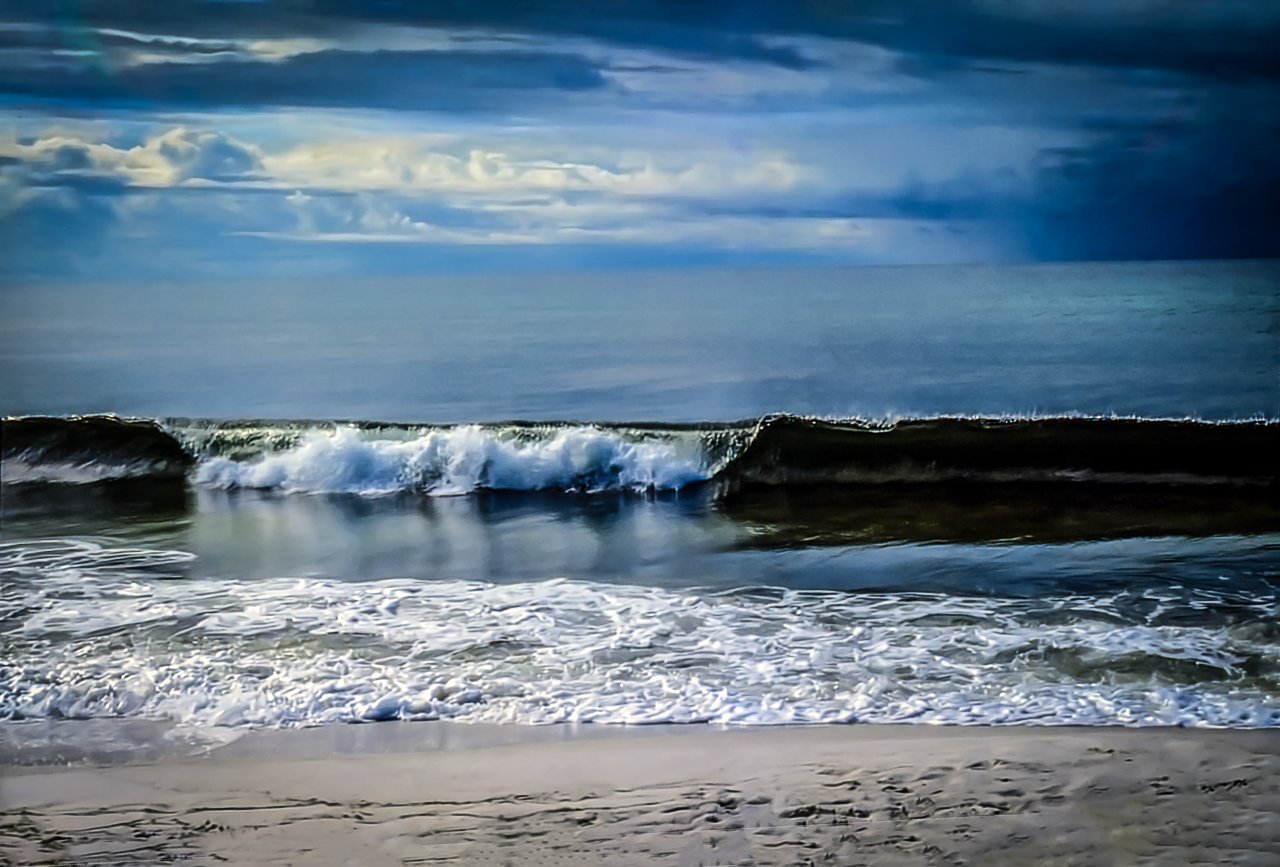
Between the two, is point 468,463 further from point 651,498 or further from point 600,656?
point 600,656

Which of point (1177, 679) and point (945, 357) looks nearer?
point (1177, 679)

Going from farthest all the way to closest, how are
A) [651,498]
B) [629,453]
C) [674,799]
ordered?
[629,453]
[651,498]
[674,799]

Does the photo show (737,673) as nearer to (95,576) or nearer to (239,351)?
(95,576)

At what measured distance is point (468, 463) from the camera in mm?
4168

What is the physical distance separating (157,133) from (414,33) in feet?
2.90

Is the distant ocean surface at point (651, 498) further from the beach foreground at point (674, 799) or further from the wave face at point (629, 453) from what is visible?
the beach foreground at point (674, 799)

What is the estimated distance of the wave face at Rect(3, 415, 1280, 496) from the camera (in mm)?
3934

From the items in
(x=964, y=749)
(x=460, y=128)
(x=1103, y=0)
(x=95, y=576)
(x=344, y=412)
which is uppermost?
(x=1103, y=0)

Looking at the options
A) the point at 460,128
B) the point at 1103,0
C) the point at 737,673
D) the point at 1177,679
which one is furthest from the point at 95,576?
the point at 1103,0

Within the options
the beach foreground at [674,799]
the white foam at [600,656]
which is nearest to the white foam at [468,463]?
the white foam at [600,656]

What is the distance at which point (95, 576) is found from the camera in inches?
121

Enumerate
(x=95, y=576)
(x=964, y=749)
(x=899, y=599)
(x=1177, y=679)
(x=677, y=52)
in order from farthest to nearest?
(x=677, y=52) → (x=95, y=576) → (x=899, y=599) → (x=1177, y=679) → (x=964, y=749)

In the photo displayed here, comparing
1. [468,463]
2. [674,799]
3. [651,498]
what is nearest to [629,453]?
[651,498]

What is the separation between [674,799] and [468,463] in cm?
260
